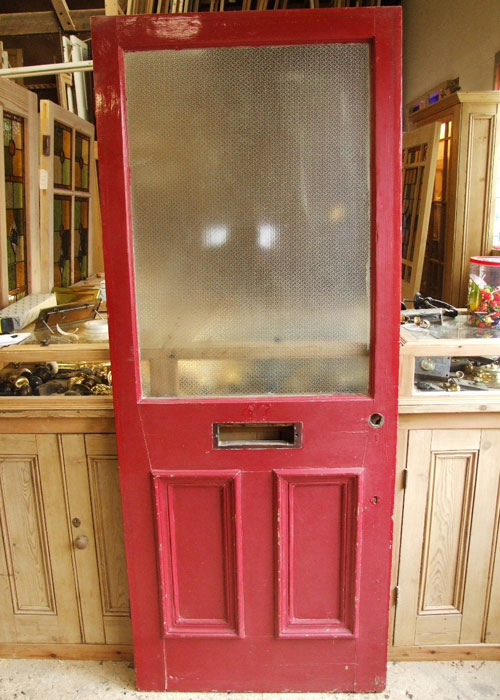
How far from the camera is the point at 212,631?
1734 millimetres

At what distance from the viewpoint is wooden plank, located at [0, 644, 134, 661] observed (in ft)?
6.33

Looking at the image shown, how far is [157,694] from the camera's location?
70.9 inches

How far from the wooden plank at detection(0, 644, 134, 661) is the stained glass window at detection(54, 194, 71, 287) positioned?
1.61 m

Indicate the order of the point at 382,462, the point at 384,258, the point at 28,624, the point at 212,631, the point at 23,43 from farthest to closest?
the point at 23,43 < the point at 28,624 < the point at 212,631 < the point at 382,462 < the point at 384,258

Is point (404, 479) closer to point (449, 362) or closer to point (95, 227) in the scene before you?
point (449, 362)

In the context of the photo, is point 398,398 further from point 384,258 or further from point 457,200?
point 457,200

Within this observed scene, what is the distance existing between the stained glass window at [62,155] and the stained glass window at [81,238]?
0.22 meters

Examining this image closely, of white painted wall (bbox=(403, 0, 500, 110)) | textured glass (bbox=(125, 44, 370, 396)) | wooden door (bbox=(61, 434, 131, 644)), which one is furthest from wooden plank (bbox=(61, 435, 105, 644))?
white painted wall (bbox=(403, 0, 500, 110))

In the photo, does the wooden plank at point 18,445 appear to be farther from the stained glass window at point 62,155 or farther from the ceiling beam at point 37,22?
the ceiling beam at point 37,22

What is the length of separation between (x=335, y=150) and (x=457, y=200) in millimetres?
3009

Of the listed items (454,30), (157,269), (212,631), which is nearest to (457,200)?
(454,30)

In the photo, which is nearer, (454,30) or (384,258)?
(384,258)

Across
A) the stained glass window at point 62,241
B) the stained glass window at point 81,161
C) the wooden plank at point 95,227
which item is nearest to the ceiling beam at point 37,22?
the wooden plank at point 95,227

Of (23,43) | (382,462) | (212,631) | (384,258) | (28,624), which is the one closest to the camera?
(384,258)
